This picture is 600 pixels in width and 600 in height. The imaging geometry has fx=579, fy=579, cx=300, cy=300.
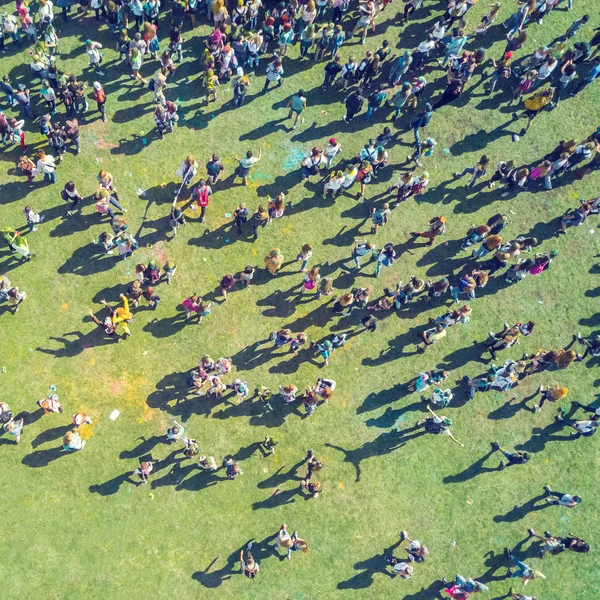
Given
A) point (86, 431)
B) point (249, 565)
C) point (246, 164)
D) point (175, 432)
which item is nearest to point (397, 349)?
point (175, 432)

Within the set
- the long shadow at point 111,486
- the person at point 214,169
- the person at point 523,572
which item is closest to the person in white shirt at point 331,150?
the person at point 214,169

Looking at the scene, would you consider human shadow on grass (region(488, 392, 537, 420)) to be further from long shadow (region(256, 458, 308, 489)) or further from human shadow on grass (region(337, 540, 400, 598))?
long shadow (region(256, 458, 308, 489))

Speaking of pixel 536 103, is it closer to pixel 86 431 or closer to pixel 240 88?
pixel 240 88

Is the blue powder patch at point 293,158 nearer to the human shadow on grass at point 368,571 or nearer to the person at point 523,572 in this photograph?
the human shadow on grass at point 368,571

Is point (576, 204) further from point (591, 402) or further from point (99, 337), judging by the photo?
point (99, 337)

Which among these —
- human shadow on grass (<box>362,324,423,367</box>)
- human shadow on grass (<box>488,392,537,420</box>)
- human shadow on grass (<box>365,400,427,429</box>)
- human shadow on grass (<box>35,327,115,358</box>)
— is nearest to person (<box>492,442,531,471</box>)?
human shadow on grass (<box>488,392,537,420</box>)

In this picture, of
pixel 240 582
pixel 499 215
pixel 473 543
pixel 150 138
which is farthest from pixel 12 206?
pixel 473 543
